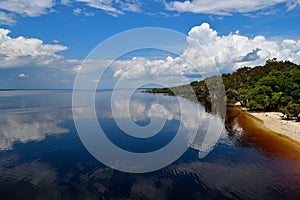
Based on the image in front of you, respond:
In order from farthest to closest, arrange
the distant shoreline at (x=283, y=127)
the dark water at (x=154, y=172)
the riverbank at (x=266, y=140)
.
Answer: the distant shoreline at (x=283, y=127)
the riverbank at (x=266, y=140)
the dark water at (x=154, y=172)

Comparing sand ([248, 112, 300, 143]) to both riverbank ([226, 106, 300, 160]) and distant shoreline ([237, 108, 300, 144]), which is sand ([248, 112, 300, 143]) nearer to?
distant shoreline ([237, 108, 300, 144])

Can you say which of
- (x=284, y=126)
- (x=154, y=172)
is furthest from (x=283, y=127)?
(x=154, y=172)

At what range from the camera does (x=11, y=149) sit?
27688mm

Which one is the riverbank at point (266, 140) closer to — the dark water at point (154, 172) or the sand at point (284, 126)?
the dark water at point (154, 172)

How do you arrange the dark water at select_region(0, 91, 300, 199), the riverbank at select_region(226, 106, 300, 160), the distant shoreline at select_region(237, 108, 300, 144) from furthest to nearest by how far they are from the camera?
the distant shoreline at select_region(237, 108, 300, 144) < the riverbank at select_region(226, 106, 300, 160) < the dark water at select_region(0, 91, 300, 199)

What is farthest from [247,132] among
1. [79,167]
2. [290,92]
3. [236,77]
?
[236,77]

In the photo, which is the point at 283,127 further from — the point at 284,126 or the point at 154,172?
the point at 154,172

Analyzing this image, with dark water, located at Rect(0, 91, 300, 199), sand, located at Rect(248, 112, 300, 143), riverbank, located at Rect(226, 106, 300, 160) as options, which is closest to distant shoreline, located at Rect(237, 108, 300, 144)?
sand, located at Rect(248, 112, 300, 143)

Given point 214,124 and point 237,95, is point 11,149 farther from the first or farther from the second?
point 237,95

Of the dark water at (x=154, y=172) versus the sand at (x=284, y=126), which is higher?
the sand at (x=284, y=126)

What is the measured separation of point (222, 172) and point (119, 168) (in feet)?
28.9

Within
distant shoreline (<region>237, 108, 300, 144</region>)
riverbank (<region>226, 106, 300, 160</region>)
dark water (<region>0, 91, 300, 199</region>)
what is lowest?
dark water (<region>0, 91, 300, 199</region>)

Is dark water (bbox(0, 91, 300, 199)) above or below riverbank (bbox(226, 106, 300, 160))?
below

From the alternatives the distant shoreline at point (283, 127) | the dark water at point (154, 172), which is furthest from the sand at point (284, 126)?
the dark water at point (154, 172)
